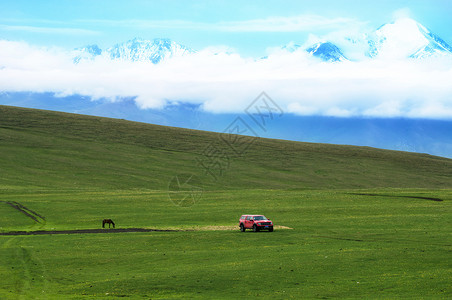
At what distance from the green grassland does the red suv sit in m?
1.24

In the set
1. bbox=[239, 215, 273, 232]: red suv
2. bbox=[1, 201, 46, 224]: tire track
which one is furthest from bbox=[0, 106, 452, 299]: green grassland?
bbox=[239, 215, 273, 232]: red suv

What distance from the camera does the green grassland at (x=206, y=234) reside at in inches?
1025

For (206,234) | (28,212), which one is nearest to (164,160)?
(28,212)

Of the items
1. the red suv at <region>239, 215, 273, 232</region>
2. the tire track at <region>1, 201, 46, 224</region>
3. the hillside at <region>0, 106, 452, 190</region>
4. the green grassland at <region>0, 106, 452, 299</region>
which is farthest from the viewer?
the hillside at <region>0, 106, 452, 190</region>

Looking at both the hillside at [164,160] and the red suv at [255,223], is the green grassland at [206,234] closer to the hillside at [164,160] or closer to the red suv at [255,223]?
the hillside at [164,160]

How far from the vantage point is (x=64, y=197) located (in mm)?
82375

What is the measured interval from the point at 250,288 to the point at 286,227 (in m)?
25.1

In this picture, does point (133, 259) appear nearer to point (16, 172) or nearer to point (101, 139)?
point (16, 172)

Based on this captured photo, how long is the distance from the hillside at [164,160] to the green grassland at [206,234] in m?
0.87

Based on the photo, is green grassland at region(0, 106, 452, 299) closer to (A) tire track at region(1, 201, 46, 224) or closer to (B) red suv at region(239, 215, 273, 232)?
(A) tire track at region(1, 201, 46, 224)

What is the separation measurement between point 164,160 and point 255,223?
98.0 meters

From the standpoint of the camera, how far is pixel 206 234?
148 ft

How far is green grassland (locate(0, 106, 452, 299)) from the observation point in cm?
2605

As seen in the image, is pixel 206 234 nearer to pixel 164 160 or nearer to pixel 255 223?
pixel 255 223
